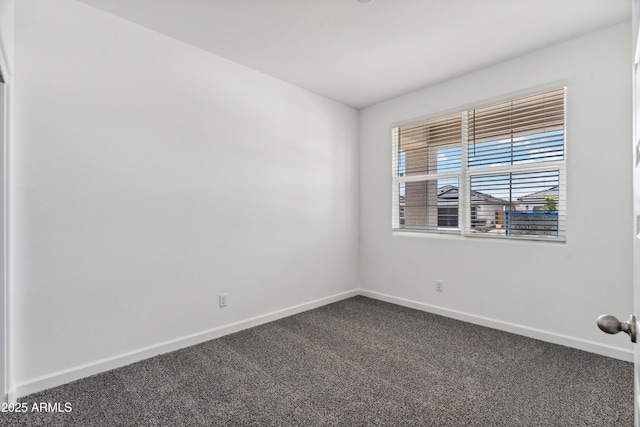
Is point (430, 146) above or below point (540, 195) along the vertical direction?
above

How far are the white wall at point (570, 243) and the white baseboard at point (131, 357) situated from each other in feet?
5.77

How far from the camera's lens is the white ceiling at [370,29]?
7.18ft

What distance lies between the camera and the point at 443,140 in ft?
11.7

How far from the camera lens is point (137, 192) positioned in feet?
7.92

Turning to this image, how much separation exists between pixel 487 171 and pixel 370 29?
5.73ft

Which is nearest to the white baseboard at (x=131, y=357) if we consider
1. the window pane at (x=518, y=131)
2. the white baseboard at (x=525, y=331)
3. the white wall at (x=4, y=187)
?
the white wall at (x=4, y=187)

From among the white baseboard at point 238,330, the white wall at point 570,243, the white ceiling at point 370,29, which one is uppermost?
the white ceiling at point 370,29

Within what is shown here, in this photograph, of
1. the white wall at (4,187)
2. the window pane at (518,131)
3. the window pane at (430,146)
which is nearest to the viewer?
the white wall at (4,187)

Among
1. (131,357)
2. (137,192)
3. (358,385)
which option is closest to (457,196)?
(358,385)

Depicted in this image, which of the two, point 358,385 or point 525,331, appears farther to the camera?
point 525,331

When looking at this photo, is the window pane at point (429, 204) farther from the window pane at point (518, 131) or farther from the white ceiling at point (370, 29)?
the white ceiling at point (370, 29)

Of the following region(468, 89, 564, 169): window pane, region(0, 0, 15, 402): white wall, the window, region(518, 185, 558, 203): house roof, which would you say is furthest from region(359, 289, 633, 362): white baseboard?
region(0, 0, 15, 402): white wall

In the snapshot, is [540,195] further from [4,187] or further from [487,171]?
[4,187]

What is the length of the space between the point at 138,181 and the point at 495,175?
3143 millimetres
